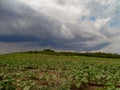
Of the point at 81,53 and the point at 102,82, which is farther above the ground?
the point at 81,53

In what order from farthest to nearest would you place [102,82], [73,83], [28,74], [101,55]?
[101,55] < [28,74] < [102,82] < [73,83]

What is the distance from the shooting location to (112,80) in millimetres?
13406

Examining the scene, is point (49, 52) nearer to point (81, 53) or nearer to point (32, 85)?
point (81, 53)

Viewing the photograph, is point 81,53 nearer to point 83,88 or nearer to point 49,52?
point 49,52

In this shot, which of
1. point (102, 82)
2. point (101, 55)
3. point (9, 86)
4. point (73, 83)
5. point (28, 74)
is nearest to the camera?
point (9, 86)

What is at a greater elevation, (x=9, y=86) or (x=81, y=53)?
(x=81, y=53)

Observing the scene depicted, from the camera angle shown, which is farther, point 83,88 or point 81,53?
point 81,53

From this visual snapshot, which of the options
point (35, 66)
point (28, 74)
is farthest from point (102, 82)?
point (35, 66)

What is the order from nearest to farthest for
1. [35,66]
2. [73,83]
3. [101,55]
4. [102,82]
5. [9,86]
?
[9,86] < [73,83] < [102,82] < [35,66] < [101,55]

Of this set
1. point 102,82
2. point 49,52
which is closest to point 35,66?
point 102,82

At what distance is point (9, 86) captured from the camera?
33.0ft

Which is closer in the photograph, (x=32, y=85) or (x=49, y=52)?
(x=32, y=85)

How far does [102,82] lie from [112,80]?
978mm

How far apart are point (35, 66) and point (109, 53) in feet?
103
